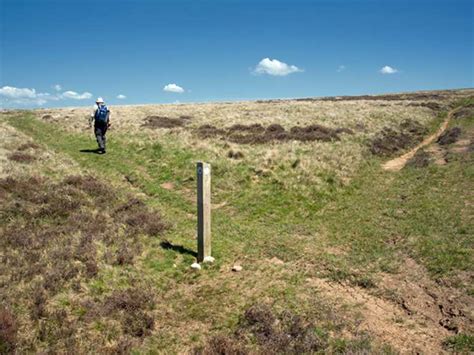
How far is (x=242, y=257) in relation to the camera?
30.8 ft

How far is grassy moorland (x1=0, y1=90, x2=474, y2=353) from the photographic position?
623cm

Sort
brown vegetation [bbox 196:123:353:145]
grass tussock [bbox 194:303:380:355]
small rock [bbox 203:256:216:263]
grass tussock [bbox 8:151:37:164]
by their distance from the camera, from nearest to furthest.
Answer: grass tussock [bbox 194:303:380:355]
small rock [bbox 203:256:216:263]
grass tussock [bbox 8:151:37:164]
brown vegetation [bbox 196:123:353:145]

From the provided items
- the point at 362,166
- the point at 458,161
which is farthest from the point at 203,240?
the point at 458,161

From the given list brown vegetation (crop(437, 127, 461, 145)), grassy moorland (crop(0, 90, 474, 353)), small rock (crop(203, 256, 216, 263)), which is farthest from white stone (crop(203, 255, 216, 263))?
brown vegetation (crop(437, 127, 461, 145))

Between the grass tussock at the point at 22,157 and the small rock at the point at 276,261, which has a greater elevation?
the grass tussock at the point at 22,157

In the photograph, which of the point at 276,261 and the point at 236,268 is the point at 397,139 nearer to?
the point at 276,261

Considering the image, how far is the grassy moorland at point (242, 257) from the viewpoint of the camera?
20.4ft

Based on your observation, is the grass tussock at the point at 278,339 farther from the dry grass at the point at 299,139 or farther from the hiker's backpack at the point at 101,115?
the hiker's backpack at the point at 101,115

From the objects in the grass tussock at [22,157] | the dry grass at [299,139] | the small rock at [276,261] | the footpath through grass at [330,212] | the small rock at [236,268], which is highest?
the dry grass at [299,139]

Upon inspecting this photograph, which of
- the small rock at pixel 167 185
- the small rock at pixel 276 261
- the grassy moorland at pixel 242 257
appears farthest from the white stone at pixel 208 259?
the small rock at pixel 167 185

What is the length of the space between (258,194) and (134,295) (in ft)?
26.1

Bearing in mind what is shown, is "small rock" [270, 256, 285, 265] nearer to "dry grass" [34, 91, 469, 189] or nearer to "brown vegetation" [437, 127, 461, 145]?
"dry grass" [34, 91, 469, 189]

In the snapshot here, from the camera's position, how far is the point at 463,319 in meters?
6.61

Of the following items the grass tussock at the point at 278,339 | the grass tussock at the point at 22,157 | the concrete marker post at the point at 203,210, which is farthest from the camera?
Answer: the grass tussock at the point at 22,157
